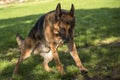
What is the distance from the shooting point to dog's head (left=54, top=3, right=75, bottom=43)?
7836 millimetres

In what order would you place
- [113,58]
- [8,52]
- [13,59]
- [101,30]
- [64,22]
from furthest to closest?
[101,30] < [8,52] < [13,59] < [113,58] < [64,22]

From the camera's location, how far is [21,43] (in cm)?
1013

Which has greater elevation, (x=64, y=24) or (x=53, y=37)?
(x=64, y=24)

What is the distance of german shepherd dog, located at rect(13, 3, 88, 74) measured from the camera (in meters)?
7.92

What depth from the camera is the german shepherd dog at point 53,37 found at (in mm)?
7921

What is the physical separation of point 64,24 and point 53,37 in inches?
29.8

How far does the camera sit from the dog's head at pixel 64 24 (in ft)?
25.7

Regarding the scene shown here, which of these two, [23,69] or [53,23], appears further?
[23,69]

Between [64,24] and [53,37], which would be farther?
[53,37]

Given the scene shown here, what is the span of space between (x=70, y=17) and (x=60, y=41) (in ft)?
2.53

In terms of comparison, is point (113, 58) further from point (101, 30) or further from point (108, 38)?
point (101, 30)

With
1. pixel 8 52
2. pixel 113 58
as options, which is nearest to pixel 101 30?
pixel 8 52

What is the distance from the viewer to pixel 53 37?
8.45 m

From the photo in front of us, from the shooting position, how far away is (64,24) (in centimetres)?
782
